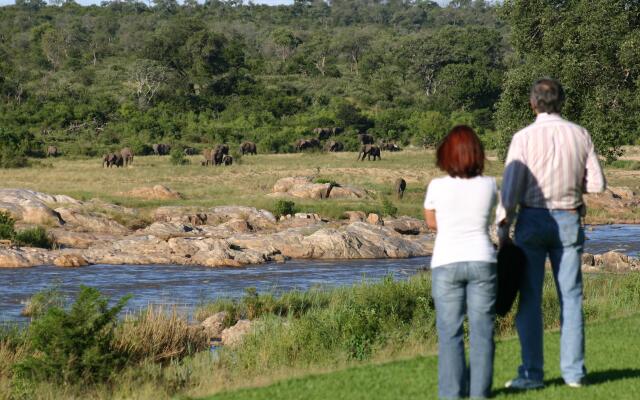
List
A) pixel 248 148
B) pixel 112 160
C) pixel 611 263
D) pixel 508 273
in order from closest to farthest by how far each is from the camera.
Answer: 1. pixel 508 273
2. pixel 611 263
3. pixel 112 160
4. pixel 248 148

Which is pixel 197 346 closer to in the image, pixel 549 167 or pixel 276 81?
pixel 549 167

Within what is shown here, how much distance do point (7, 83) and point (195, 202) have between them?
4268 cm

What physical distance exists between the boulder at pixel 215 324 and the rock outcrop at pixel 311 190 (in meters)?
20.2

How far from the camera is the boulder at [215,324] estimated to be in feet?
52.7

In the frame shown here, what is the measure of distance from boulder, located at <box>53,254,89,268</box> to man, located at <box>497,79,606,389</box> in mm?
19674

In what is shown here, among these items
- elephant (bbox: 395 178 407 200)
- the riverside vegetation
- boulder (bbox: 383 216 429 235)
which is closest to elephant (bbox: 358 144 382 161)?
elephant (bbox: 395 178 407 200)

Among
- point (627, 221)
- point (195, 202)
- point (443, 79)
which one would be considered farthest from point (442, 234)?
point (443, 79)

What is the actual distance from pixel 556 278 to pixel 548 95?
1348mm

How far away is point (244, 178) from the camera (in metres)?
43.6

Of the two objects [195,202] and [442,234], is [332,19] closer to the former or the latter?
[195,202]

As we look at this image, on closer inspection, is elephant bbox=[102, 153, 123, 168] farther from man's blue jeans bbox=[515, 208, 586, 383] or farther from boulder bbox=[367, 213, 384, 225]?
man's blue jeans bbox=[515, 208, 586, 383]

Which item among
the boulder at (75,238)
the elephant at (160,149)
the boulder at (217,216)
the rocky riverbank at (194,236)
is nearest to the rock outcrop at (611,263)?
the rocky riverbank at (194,236)

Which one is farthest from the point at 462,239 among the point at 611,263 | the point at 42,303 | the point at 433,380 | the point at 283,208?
the point at 283,208

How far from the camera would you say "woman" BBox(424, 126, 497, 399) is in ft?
22.7
